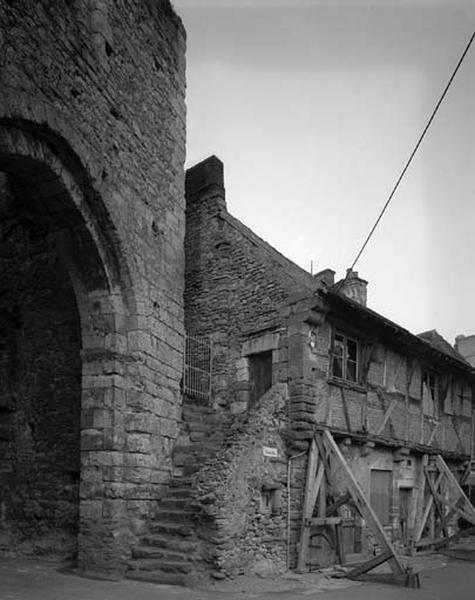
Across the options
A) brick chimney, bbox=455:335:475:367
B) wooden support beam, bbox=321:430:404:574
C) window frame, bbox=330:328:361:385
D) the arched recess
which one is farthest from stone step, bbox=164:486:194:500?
brick chimney, bbox=455:335:475:367

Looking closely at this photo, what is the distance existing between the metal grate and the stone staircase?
2.16 metres

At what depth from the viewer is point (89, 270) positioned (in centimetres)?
897

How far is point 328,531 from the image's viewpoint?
10898 millimetres

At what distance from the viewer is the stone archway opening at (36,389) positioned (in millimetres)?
9586

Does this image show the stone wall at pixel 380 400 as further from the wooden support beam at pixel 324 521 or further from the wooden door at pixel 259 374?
the wooden support beam at pixel 324 521

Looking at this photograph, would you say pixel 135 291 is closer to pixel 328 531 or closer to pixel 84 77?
pixel 84 77

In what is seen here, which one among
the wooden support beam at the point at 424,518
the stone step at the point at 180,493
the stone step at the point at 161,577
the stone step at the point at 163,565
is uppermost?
the stone step at the point at 180,493

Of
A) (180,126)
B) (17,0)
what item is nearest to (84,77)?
(17,0)

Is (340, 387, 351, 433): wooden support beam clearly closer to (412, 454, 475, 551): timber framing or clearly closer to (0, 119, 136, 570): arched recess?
(412, 454, 475, 551): timber framing

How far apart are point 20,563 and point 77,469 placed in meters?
1.47

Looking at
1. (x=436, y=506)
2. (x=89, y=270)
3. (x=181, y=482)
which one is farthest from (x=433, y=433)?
(x=89, y=270)

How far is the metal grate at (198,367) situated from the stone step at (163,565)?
14.4ft

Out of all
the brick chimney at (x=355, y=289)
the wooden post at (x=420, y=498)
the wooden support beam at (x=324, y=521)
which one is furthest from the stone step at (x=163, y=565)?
the brick chimney at (x=355, y=289)

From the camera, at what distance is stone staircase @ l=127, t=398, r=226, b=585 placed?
26.5 ft
